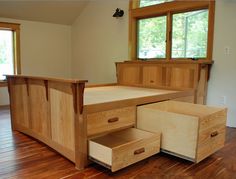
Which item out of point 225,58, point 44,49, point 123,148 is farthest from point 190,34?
point 44,49

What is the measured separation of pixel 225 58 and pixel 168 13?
1191 millimetres

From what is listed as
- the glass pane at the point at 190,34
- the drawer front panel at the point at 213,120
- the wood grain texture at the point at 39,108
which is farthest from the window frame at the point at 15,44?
the drawer front panel at the point at 213,120

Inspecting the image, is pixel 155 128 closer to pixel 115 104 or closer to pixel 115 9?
pixel 115 104

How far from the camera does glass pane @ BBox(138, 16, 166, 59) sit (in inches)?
158

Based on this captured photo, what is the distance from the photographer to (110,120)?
217 centimetres

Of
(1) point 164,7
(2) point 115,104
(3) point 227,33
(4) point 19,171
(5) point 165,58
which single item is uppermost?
(1) point 164,7

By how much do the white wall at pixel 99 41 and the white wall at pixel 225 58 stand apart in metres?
1.72

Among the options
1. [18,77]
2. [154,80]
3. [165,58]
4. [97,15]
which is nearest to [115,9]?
[97,15]

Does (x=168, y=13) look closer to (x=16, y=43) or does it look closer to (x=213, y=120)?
(x=213, y=120)

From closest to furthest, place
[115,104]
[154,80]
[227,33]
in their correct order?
[115,104] → [227,33] → [154,80]

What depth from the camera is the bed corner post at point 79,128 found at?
6.28 ft

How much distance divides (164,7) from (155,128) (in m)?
2.34

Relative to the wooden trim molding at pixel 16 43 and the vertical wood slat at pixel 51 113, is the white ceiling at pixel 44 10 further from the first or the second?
the vertical wood slat at pixel 51 113

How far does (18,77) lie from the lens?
2.90m
